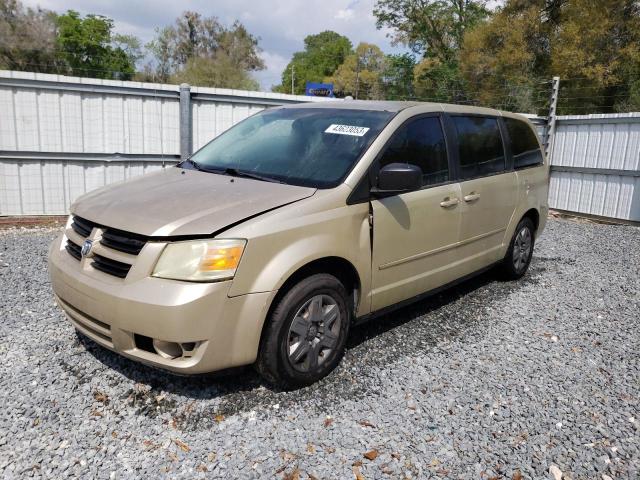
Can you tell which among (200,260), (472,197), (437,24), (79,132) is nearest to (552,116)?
(472,197)

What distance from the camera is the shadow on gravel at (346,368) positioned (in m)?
3.13

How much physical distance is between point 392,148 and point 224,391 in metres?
1.99

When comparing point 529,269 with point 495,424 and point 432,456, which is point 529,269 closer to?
point 495,424

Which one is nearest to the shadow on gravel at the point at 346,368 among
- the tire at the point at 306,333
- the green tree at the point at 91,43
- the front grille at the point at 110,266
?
the tire at the point at 306,333

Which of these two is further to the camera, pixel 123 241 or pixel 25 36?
pixel 25 36

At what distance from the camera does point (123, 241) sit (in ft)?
9.51

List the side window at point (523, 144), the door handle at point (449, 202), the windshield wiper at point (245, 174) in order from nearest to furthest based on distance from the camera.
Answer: the windshield wiper at point (245, 174)
the door handle at point (449, 202)
the side window at point (523, 144)

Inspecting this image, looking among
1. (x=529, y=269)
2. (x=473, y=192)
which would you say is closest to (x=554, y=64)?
(x=529, y=269)

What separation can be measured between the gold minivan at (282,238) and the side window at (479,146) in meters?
0.02

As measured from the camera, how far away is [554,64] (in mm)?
29484

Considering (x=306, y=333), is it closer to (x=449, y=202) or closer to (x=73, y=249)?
(x=73, y=249)

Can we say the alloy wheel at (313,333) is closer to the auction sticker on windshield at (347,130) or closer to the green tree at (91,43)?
the auction sticker on windshield at (347,130)

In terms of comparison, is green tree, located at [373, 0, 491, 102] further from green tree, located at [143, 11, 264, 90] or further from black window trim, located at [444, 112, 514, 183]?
black window trim, located at [444, 112, 514, 183]

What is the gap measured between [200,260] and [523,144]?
409 cm
